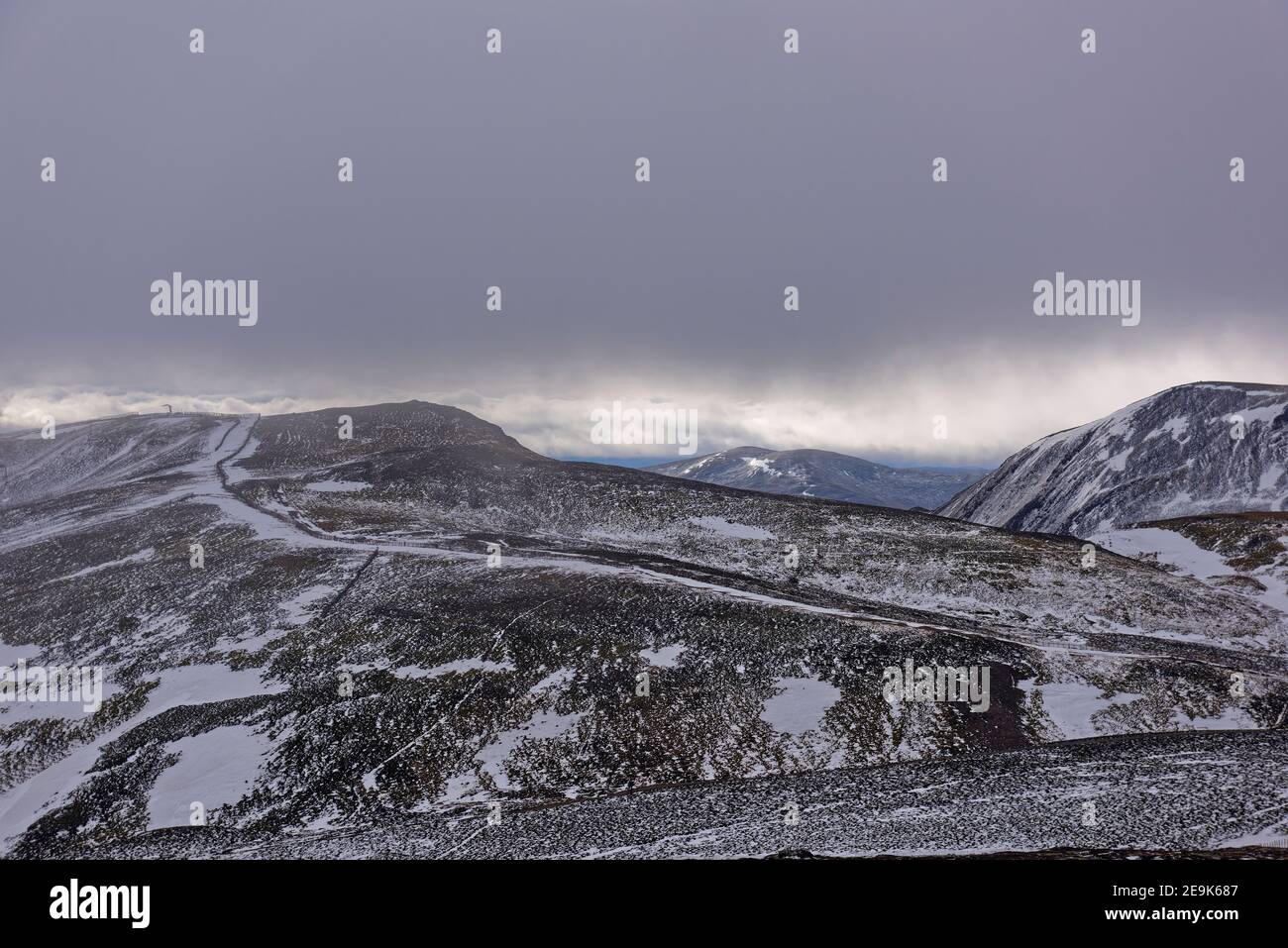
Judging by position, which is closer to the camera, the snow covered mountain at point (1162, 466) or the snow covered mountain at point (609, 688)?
the snow covered mountain at point (609, 688)

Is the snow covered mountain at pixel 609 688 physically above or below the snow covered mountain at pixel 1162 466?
below

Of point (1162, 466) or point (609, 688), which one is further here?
point (1162, 466)

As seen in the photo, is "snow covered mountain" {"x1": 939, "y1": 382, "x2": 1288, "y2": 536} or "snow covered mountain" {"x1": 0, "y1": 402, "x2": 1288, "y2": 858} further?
"snow covered mountain" {"x1": 939, "y1": 382, "x2": 1288, "y2": 536}

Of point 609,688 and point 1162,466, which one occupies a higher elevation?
point 1162,466
